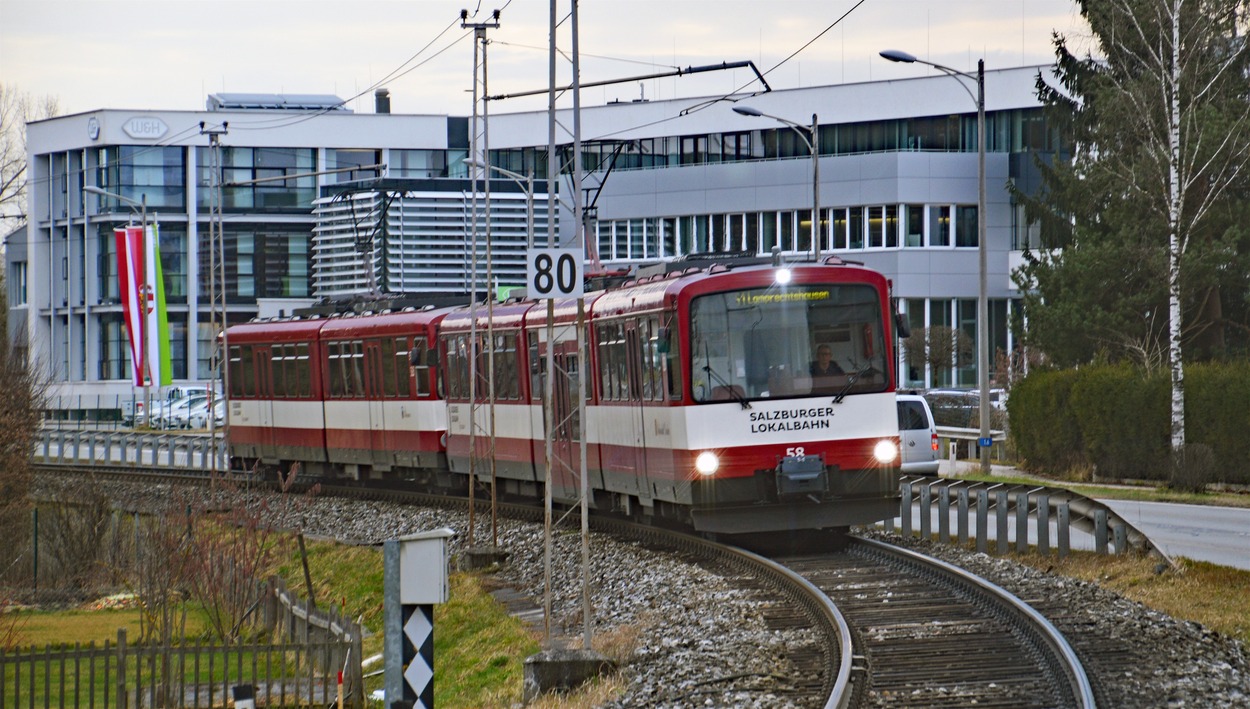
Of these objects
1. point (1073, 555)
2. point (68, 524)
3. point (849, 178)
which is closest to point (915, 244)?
point (849, 178)

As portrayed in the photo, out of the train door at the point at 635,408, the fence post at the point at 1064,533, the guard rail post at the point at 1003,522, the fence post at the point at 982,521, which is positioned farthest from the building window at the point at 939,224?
the fence post at the point at 1064,533

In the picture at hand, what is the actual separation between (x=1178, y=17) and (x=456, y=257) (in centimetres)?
3882

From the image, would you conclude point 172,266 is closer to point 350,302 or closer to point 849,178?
point 849,178

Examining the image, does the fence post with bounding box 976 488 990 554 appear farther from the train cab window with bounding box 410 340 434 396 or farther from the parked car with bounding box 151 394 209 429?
the parked car with bounding box 151 394 209 429

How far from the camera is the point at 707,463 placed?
765 inches

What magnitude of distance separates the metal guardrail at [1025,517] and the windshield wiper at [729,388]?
3.19 m

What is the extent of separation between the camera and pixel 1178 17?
3291 cm

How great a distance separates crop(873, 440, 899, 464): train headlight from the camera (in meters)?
19.8

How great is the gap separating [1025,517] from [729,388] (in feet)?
11.9

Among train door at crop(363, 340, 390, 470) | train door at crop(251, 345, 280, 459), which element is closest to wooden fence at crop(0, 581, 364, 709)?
train door at crop(363, 340, 390, 470)

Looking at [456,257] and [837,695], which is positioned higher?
[456,257]

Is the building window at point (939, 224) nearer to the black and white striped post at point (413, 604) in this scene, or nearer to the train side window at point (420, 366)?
the train side window at point (420, 366)

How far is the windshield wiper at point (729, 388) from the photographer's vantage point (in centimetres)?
1956

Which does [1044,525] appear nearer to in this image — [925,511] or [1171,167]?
[925,511]
